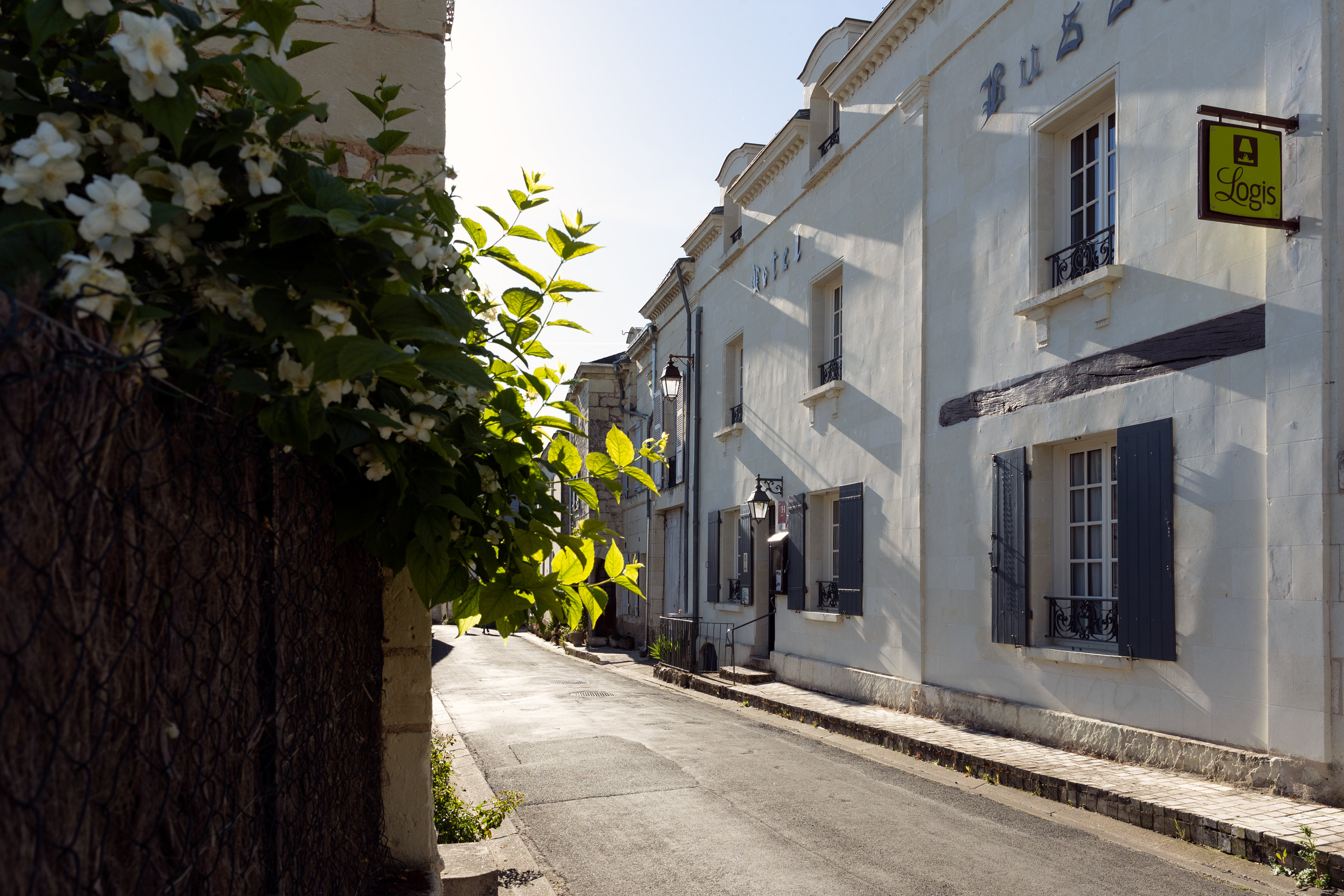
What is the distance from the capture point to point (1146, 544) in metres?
7.58

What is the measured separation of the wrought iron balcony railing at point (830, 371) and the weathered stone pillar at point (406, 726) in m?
10.6

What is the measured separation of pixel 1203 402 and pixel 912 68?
618 cm

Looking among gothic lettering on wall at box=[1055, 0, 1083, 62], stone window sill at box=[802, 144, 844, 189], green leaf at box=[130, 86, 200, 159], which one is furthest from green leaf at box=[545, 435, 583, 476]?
stone window sill at box=[802, 144, 844, 189]

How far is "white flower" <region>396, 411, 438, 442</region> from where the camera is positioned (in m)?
1.98

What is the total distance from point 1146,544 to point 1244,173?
2.74 m

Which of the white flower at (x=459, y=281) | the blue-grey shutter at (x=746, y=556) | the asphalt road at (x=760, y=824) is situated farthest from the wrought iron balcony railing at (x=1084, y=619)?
the white flower at (x=459, y=281)

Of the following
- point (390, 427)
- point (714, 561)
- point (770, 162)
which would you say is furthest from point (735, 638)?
point (390, 427)

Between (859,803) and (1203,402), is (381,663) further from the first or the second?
(1203,402)

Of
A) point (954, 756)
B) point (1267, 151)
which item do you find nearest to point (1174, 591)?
point (954, 756)

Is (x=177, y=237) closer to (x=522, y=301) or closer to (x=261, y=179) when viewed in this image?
(x=261, y=179)

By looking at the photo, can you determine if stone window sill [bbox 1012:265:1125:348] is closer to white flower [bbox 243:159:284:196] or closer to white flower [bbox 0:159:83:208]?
white flower [bbox 243:159:284:196]

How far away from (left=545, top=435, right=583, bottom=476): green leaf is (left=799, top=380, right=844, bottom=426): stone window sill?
10572mm

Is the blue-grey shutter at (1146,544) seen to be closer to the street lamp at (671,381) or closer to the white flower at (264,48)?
the white flower at (264,48)

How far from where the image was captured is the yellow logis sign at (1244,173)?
6488mm
